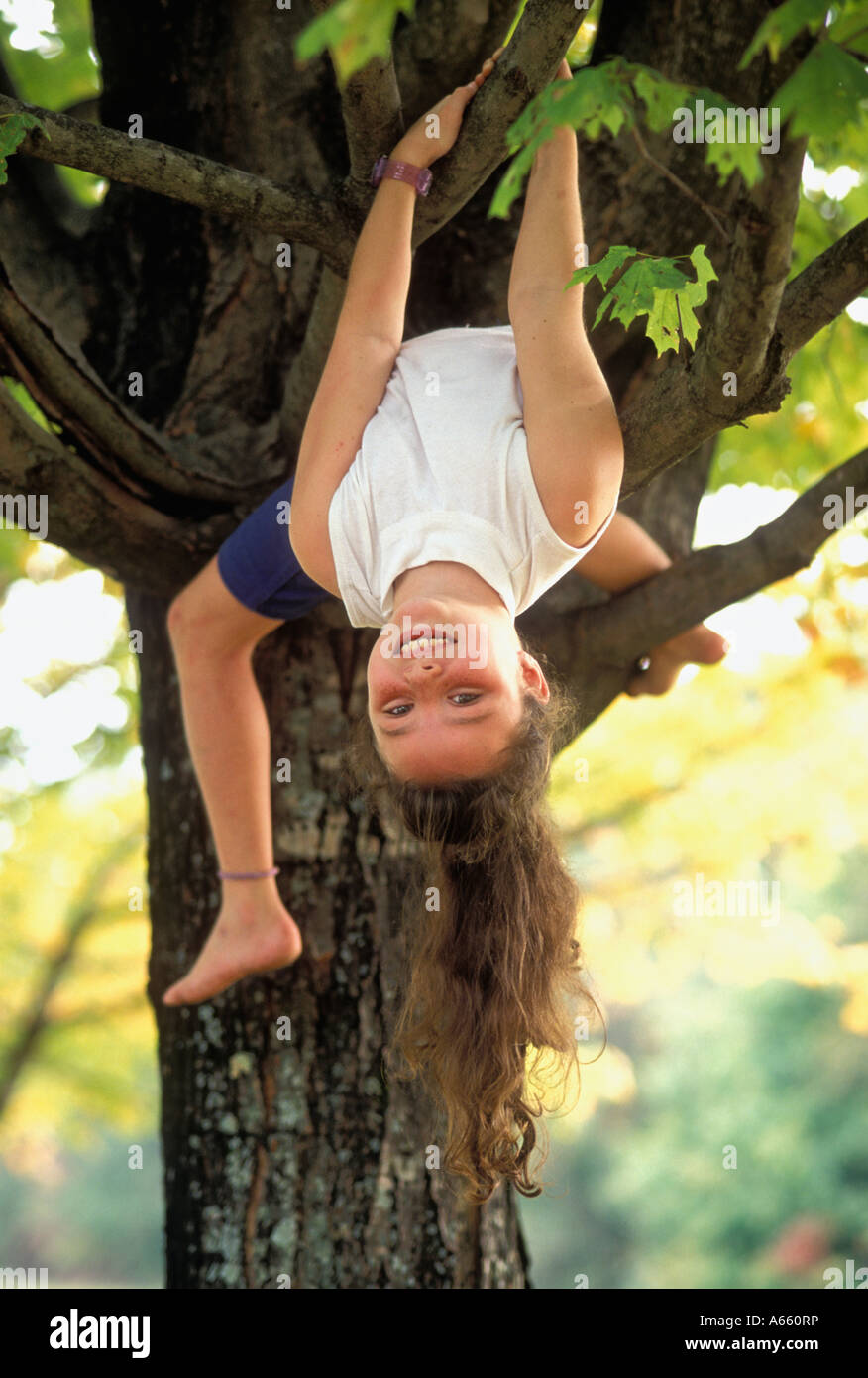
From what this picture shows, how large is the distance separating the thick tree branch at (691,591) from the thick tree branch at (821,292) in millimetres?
742

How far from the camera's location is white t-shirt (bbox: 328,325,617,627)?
7.83 ft

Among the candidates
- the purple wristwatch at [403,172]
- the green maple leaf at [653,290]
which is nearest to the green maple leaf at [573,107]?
the green maple leaf at [653,290]

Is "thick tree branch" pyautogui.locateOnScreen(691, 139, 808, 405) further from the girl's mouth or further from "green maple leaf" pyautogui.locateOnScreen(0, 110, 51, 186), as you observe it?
"green maple leaf" pyautogui.locateOnScreen(0, 110, 51, 186)

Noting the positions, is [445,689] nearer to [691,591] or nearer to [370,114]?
[691,591]

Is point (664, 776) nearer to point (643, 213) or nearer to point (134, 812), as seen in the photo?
point (134, 812)

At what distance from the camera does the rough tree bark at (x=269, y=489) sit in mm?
2932

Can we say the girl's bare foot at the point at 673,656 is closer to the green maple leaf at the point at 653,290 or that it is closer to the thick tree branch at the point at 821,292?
the thick tree branch at the point at 821,292

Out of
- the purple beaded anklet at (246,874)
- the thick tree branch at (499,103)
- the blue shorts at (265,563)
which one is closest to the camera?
the thick tree branch at (499,103)

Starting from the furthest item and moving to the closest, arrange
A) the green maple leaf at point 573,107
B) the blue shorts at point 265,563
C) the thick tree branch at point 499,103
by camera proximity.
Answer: the blue shorts at point 265,563 < the thick tree branch at point 499,103 < the green maple leaf at point 573,107

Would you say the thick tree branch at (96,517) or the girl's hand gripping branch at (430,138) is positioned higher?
the girl's hand gripping branch at (430,138)

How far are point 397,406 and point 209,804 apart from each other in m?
1.12

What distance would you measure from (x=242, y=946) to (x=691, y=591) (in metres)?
1.40

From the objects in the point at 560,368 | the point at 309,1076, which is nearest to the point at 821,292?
the point at 560,368
